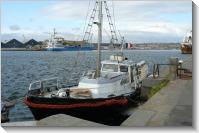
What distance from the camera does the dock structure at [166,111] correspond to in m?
6.05

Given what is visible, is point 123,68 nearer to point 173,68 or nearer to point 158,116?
point 173,68

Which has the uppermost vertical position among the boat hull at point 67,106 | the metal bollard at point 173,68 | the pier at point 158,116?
the metal bollard at point 173,68

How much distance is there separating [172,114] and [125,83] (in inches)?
A: 133

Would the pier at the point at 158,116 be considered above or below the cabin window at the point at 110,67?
below

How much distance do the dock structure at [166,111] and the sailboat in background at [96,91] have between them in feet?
3.72

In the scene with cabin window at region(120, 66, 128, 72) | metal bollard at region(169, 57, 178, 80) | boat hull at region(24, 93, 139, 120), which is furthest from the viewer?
metal bollard at region(169, 57, 178, 80)

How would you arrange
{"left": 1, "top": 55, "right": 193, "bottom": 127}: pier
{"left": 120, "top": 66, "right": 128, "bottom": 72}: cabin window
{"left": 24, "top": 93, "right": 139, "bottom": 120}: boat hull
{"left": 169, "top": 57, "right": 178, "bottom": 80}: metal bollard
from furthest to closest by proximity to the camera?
1. {"left": 169, "top": 57, "right": 178, "bottom": 80}: metal bollard
2. {"left": 120, "top": 66, "right": 128, "bottom": 72}: cabin window
3. {"left": 24, "top": 93, "right": 139, "bottom": 120}: boat hull
4. {"left": 1, "top": 55, "right": 193, "bottom": 127}: pier

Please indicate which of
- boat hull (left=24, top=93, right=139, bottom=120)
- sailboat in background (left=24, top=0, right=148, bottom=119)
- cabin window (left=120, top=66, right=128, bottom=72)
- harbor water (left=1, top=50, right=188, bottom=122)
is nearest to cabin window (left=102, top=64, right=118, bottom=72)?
sailboat in background (left=24, top=0, right=148, bottom=119)

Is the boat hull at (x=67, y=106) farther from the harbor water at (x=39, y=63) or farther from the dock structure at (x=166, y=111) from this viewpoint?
the dock structure at (x=166, y=111)

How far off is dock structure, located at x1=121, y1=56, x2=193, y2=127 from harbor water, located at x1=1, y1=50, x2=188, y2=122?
92cm

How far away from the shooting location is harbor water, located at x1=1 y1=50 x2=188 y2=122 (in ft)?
26.5

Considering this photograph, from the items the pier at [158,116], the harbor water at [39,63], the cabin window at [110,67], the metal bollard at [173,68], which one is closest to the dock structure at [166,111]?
the pier at [158,116]

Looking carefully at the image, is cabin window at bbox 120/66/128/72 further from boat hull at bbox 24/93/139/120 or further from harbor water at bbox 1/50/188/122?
boat hull at bbox 24/93/139/120

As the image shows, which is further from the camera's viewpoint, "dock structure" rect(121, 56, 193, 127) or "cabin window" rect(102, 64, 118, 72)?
"cabin window" rect(102, 64, 118, 72)
